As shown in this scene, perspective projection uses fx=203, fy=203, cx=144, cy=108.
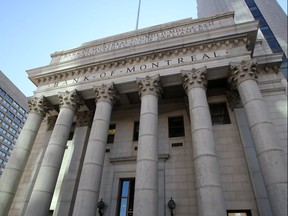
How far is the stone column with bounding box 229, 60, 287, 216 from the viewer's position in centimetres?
926

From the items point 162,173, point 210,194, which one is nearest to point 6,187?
point 162,173

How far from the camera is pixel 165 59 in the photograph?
51.9 ft

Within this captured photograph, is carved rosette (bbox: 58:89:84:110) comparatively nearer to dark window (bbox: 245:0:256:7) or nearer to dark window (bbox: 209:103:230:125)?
dark window (bbox: 209:103:230:125)

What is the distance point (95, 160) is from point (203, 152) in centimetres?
660

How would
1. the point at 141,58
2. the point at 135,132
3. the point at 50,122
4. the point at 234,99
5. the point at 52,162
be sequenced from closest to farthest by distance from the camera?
the point at 52,162, the point at 234,99, the point at 141,58, the point at 135,132, the point at 50,122

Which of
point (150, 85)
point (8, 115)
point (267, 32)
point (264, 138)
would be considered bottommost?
point (264, 138)

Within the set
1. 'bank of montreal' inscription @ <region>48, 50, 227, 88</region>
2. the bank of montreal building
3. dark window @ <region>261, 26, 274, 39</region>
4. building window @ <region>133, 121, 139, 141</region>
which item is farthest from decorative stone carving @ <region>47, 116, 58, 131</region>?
dark window @ <region>261, 26, 274, 39</region>

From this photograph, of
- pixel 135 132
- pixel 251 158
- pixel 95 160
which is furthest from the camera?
pixel 135 132

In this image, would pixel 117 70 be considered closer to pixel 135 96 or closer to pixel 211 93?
pixel 135 96

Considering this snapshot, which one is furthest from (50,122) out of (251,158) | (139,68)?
(251,158)

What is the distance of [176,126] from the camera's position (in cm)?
1739

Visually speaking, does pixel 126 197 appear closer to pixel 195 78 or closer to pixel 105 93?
pixel 105 93

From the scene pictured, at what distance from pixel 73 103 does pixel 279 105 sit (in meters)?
15.3

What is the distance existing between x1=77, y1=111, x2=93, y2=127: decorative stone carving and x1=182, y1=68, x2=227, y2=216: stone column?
9535 millimetres
